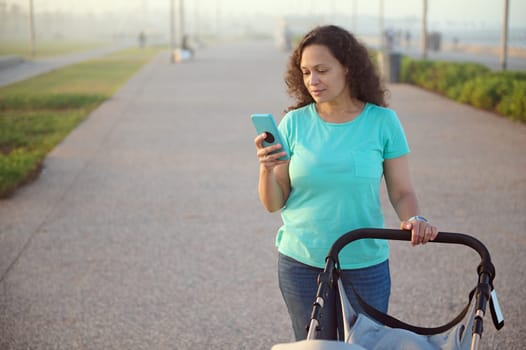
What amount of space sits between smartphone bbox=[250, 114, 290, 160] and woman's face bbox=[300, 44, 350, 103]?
358mm

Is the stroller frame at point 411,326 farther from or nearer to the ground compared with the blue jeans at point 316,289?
farther from the ground

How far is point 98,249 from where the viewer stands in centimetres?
584

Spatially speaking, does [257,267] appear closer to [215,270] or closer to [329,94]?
[215,270]

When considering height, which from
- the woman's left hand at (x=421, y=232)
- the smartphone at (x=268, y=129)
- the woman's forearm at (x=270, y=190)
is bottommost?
the woman's left hand at (x=421, y=232)


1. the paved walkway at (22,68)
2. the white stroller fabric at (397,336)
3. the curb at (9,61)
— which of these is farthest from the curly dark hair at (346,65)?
the curb at (9,61)

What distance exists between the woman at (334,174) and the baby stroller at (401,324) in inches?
7.9

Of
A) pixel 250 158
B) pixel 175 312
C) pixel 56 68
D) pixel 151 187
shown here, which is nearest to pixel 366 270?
pixel 175 312

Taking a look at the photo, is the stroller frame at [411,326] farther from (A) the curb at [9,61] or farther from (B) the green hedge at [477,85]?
(A) the curb at [9,61]

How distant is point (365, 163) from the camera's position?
9.00ft

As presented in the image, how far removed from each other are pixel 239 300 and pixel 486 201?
3.56m

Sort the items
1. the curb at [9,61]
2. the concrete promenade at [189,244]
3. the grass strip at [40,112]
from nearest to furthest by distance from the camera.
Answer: the concrete promenade at [189,244], the grass strip at [40,112], the curb at [9,61]

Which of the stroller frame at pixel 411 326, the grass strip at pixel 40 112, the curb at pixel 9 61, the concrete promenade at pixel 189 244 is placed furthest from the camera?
the curb at pixel 9 61

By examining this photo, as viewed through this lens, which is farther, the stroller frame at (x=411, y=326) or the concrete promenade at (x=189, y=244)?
the concrete promenade at (x=189, y=244)

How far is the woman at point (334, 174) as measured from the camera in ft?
9.08
